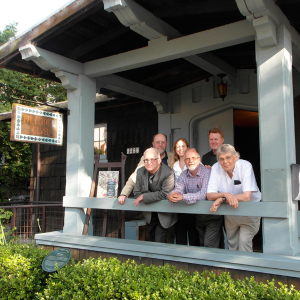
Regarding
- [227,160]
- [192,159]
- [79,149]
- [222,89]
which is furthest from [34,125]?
[222,89]

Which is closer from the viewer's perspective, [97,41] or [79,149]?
[97,41]

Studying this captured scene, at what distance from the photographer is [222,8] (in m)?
3.47

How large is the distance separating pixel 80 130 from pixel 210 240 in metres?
2.34

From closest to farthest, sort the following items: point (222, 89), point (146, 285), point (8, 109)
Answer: point (146, 285)
point (222, 89)
point (8, 109)

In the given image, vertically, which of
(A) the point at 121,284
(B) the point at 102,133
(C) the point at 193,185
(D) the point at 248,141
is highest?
(D) the point at 248,141

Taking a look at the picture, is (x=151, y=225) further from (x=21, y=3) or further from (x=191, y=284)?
(x=21, y=3)

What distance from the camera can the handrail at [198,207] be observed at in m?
2.96

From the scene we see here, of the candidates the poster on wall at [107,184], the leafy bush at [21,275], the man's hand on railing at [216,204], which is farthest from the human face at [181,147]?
the leafy bush at [21,275]

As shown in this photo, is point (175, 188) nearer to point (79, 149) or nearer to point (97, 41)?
point (79, 149)

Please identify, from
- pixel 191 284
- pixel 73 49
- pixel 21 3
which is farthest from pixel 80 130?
pixel 21 3

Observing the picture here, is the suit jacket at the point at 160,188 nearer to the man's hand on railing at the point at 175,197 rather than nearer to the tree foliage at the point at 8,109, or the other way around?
the man's hand on railing at the point at 175,197

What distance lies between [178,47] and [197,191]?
1.74m

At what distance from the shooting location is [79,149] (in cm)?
455

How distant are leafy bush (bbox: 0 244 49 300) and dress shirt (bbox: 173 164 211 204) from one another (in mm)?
1830
